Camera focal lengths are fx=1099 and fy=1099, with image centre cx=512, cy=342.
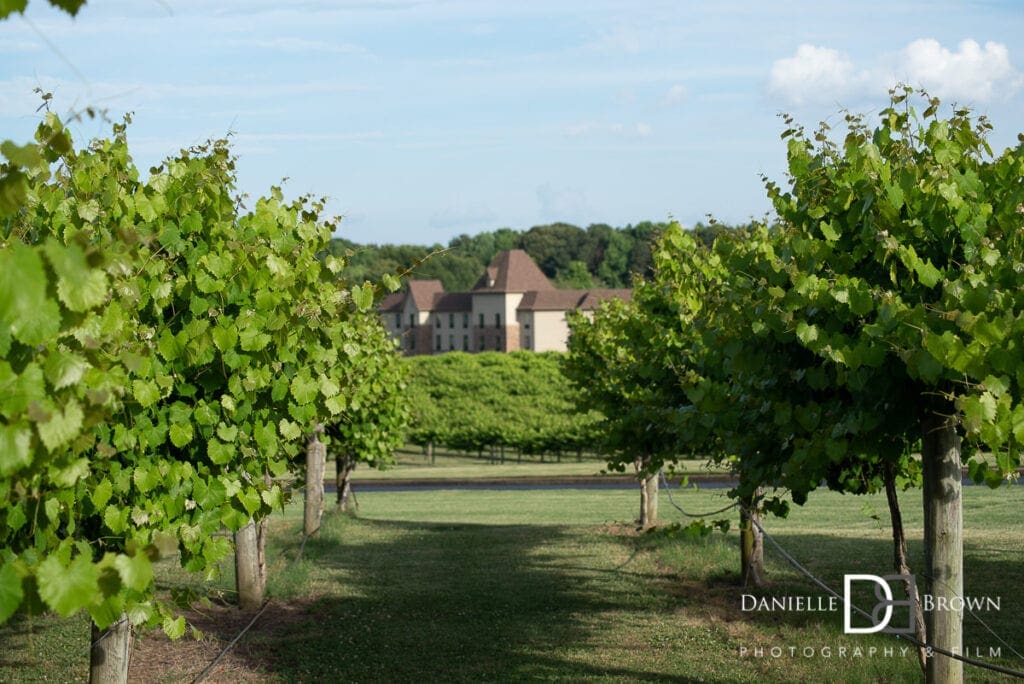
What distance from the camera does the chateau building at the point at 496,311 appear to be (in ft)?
344

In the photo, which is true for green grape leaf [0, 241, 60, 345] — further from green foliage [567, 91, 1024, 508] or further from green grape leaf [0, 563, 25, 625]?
green foliage [567, 91, 1024, 508]

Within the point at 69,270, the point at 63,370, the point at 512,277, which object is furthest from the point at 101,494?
the point at 512,277

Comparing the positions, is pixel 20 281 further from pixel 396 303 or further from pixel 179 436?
pixel 396 303

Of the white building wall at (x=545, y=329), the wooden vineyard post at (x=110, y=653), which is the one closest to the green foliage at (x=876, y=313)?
the wooden vineyard post at (x=110, y=653)

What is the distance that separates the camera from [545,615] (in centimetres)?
1470

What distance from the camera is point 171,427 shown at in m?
6.97

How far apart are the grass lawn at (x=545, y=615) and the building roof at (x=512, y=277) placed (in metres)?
82.2

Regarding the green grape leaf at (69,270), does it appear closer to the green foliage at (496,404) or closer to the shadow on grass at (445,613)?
the shadow on grass at (445,613)

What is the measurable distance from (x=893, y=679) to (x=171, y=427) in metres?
7.15

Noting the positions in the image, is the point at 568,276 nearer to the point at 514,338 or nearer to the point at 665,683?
the point at 514,338

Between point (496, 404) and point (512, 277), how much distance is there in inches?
1991

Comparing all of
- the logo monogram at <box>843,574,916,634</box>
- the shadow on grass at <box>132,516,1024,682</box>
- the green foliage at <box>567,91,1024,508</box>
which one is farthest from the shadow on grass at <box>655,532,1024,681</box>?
the green foliage at <box>567,91,1024,508</box>

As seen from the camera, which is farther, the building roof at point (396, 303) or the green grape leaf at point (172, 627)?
the building roof at point (396, 303)

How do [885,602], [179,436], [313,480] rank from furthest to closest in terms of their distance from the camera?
[313,480], [885,602], [179,436]
